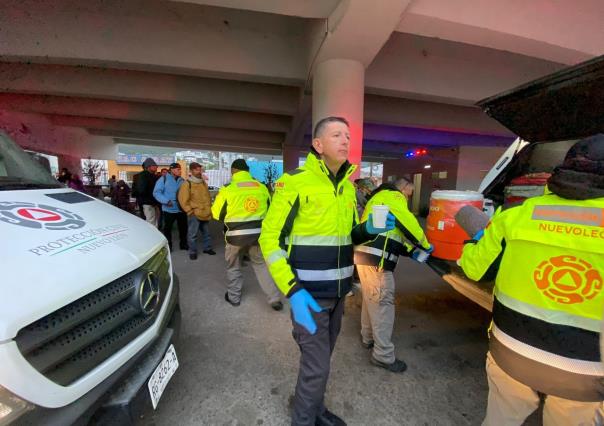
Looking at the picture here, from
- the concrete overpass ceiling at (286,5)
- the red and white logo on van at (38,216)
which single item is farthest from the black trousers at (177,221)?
the red and white logo on van at (38,216)

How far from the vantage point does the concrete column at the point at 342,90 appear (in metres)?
5.86

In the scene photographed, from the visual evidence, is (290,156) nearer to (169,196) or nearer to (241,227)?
(169,196)

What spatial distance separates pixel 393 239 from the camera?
263cm

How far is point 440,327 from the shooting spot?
3.38m

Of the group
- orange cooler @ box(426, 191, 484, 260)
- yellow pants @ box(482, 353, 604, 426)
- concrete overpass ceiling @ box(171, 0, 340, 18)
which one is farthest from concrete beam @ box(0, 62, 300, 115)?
yellow pants @ box(482, 353, 604, 426)

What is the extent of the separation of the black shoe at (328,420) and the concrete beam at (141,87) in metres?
8.38

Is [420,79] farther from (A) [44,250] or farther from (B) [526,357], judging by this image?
(A) [44,250]

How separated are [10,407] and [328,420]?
5.58ft

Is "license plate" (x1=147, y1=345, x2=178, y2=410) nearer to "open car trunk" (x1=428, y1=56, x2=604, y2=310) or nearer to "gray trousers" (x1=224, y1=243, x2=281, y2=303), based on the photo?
"gray trousers" (x1=224, y1=243, x2=281, y2=303)

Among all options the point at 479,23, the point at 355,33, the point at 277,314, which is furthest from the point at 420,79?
the point at 277,314

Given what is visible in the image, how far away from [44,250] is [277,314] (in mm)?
2677

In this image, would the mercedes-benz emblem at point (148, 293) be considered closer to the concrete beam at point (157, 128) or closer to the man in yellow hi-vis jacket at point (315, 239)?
the man in yellow hi-vis jacket at point (315, 239)

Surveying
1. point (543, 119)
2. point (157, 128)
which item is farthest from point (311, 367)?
point (157, 128)

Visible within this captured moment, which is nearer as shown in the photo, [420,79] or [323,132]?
[323,132]
